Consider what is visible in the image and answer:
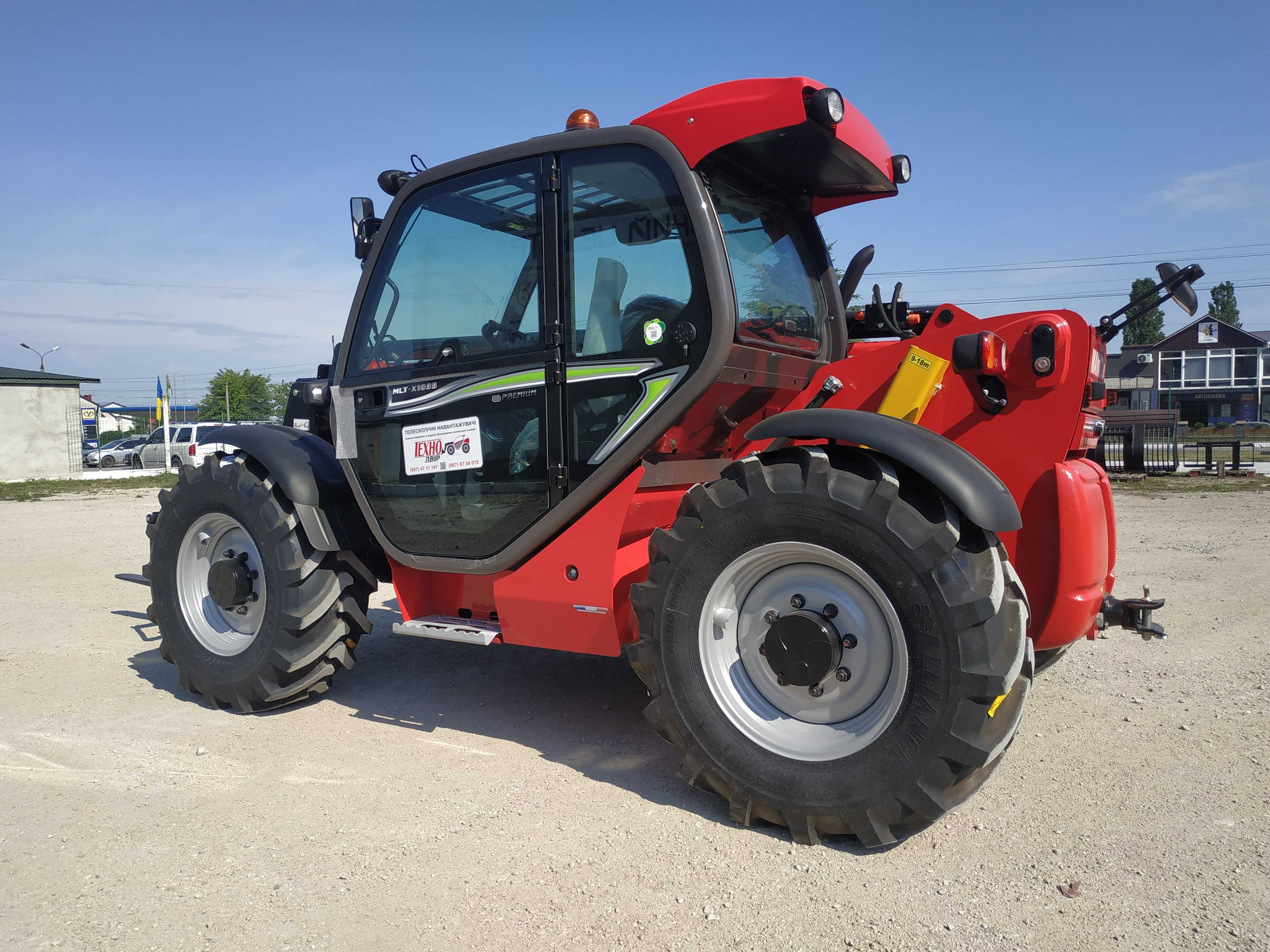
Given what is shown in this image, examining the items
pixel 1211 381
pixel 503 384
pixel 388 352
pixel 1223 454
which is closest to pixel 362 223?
pixel 388 352

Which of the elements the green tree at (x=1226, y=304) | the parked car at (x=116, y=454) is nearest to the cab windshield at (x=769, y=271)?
the parked car at (x=116, y=454)

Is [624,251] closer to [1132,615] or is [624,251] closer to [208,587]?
[1132,615]

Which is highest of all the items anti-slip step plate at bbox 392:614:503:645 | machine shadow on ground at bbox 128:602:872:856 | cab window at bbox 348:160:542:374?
cab window at bbox 348:160:542:374

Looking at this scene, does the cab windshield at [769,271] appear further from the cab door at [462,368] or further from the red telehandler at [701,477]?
the cab door at [462,368]

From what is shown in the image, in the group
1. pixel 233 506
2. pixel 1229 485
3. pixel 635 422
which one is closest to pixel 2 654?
pixel 233 506

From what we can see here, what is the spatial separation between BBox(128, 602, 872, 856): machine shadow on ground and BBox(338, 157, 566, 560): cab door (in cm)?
87

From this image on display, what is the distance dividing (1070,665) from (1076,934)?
2.85 m

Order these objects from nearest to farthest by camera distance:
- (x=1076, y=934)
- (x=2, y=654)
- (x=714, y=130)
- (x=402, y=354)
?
(x=1076, y=934) → (x=714, y=130) → (x=402, y=354) → (x=2, y=654)

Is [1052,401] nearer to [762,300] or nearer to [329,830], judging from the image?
[762,300]

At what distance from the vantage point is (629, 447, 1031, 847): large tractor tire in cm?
263

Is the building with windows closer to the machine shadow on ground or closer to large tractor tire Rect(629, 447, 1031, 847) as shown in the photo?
the machine shadow on ground

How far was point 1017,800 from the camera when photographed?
307 centimetres

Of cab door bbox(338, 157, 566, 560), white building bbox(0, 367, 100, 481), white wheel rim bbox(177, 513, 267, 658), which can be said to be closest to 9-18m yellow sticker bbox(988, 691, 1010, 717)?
cab door bbox(338, 157, 566, 560)

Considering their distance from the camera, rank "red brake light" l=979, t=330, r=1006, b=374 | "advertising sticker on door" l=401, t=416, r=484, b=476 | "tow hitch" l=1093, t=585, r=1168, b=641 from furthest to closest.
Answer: "advertising sticker on door" l=401, t=416, r=484, b=476, "tow hitch" l=1093, t=585, r=1168, b=641, "red brake light" l=979, t=330, r=1006, b=374
